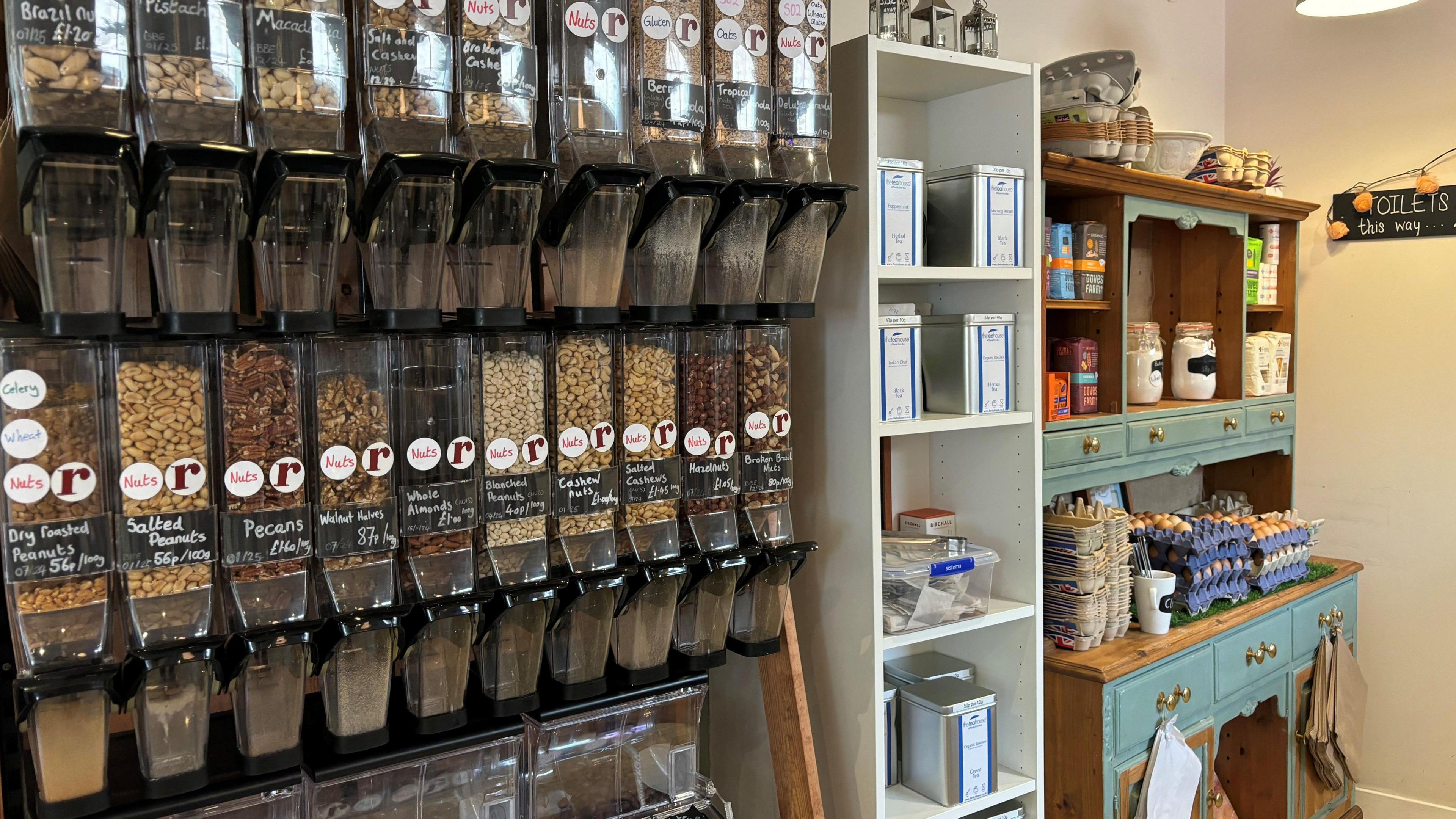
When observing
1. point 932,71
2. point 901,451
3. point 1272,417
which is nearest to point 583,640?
point 901,451

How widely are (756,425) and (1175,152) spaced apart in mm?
1945

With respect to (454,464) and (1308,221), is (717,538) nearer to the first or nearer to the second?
(454,464)

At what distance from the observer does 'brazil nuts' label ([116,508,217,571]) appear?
1083 mm

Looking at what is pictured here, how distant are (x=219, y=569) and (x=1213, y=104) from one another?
375 centimetres

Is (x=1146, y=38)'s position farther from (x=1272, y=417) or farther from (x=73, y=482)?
(x=73, y=482)

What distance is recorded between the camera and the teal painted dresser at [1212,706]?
234 centimetres

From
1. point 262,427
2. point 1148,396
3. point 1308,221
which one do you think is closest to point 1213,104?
point 1308,221

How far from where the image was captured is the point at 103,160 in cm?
102

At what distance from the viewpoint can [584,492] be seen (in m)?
1.39

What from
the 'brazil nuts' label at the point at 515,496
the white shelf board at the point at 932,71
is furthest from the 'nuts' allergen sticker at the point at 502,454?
the white shelf board at the point at 932,71

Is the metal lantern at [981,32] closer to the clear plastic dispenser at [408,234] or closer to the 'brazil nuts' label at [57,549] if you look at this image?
the clear plastic dispenser at [408,234]

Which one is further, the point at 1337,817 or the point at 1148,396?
the point at 1337,817

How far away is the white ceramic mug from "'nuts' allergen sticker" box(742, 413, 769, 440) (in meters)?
1.50

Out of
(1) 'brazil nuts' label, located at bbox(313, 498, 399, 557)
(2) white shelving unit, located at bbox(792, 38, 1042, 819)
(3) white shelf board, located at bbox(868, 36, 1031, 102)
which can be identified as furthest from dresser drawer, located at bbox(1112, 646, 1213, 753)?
(1) 'brazil nuts' label, located at bbox(313, 498, 399, 557)
